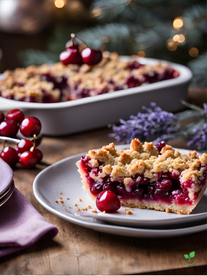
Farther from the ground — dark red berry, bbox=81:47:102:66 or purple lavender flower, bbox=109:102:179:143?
dark red berry, bbox=81:47:102:66

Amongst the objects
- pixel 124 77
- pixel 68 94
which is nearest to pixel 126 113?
pixel 124 77

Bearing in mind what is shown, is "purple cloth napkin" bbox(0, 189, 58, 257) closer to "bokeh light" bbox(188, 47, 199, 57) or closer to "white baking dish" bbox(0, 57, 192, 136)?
"white baking dish" bbox(0, 57, 192, 136)

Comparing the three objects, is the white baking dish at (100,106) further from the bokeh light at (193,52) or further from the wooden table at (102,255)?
the bokeh light at (193,52)

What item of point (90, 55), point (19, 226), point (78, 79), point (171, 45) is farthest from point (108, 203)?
point (171, 45)

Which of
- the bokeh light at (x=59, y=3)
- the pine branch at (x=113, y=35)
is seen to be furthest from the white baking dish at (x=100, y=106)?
the bokeh light at (x=59, y=3)

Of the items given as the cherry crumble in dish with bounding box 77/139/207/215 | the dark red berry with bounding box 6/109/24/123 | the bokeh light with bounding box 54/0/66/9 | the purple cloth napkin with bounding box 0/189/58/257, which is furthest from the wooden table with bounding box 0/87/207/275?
the bokeh light with bounding box 54/0/66/9
